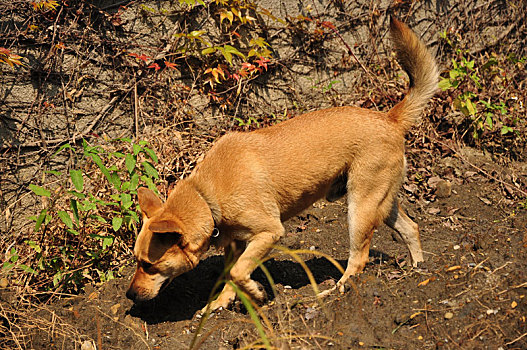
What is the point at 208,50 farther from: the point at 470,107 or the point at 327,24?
the point at 470,107

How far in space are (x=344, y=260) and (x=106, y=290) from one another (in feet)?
8.26

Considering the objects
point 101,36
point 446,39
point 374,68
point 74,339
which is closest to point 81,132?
point 101,36

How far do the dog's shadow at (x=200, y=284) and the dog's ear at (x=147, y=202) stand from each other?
888 millimetres

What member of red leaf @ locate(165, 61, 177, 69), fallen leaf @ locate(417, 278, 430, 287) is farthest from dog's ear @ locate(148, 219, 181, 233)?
red leaf @ locate(165, 61, 177, 69)

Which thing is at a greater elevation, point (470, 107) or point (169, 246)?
point (470, 107)

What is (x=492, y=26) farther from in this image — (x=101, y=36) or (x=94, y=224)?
(x=94, y=224)

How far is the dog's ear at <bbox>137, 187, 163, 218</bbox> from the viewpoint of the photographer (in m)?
4.36

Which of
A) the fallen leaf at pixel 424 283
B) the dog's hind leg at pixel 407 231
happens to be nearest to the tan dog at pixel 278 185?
the dog's hind leg at pixel 407 231

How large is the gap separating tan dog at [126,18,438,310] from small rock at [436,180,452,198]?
6.04ft

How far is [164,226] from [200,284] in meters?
1.44

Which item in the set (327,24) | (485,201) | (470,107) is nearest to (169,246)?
(485,201)

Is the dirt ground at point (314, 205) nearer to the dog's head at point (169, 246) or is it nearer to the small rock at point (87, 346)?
the small rock at point (87, 346)

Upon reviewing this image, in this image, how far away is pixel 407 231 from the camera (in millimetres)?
4969

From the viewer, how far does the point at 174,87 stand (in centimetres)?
646
